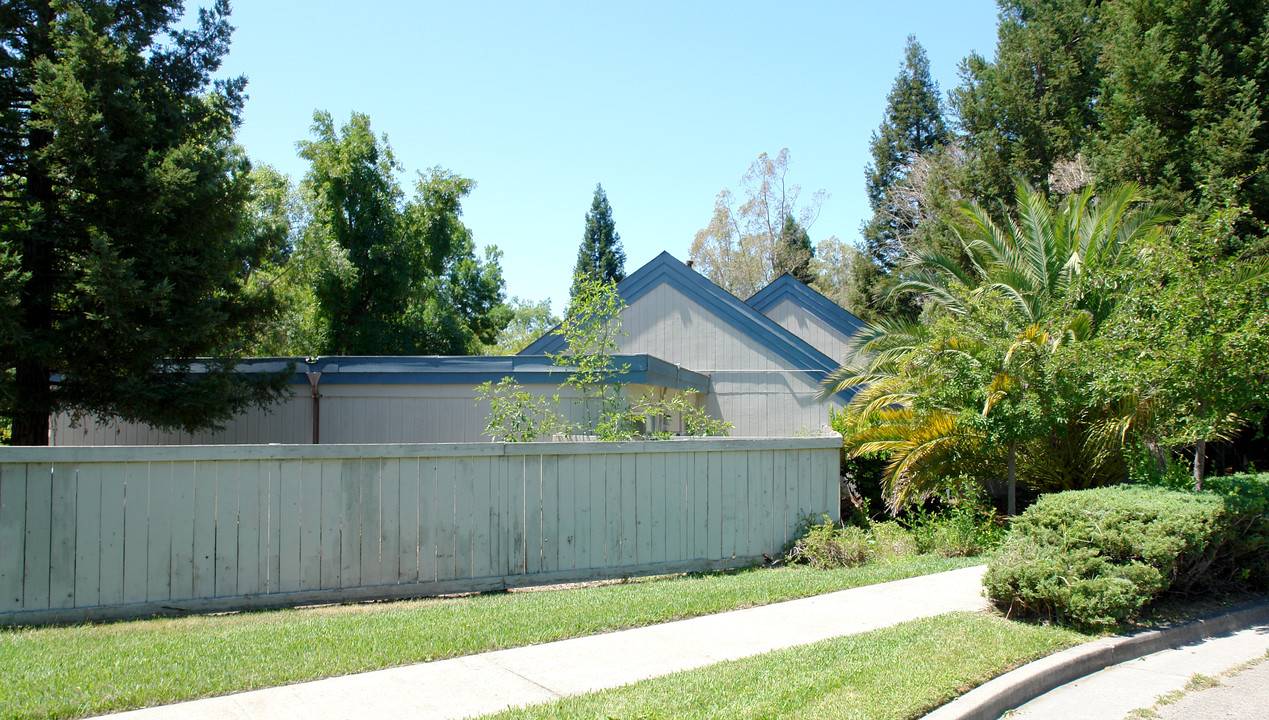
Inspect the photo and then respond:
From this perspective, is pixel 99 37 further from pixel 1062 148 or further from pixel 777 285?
pixel 1062 148

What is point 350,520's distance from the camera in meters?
7.69

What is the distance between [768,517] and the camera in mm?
9852

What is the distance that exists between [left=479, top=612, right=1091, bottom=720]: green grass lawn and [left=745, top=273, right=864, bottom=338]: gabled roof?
619 inches

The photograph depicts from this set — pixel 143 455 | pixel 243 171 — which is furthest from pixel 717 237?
pixel 143 455

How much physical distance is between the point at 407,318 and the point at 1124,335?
25.1 metres

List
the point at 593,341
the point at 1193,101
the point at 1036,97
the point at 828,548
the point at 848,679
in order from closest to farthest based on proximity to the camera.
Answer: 1. the point at 848,679
2. the point at 828,548
3. the point at 593,341
4. the point at 1193,101
5. the point at 1036,97

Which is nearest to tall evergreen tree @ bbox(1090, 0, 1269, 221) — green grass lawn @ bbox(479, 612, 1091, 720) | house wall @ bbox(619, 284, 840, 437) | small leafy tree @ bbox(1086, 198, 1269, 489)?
house wall @ bbox(619, 284, 840, 437)

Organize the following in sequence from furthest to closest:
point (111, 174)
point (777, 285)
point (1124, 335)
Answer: point (777, 285), point (111, 174), point (1124, 335)

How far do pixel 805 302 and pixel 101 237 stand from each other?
648 inches

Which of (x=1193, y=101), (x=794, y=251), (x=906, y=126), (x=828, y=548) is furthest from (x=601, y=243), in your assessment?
(x=828, y=548)

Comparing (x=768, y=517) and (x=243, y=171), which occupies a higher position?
(x=243, y=171)

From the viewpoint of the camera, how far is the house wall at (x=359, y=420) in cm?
1291

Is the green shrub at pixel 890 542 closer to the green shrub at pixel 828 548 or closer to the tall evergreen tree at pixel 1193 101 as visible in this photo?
the green shrub at pixel 828 548

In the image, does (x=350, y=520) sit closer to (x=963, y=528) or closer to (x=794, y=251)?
(x=963, y=528)
